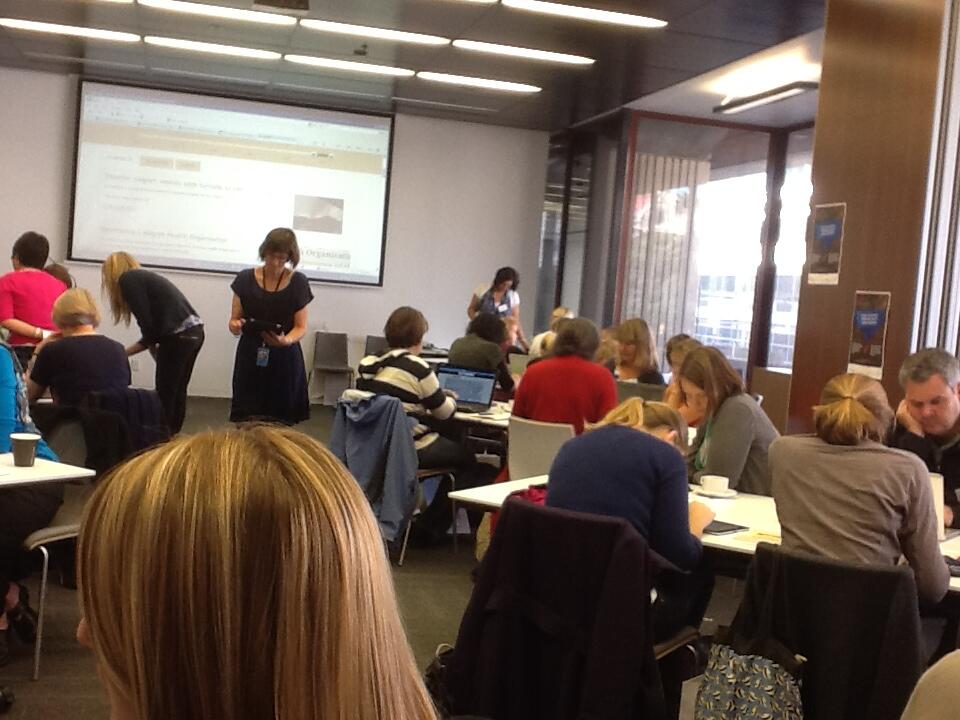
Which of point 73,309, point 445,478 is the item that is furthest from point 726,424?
point 73,309

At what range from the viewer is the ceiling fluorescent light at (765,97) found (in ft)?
25.0

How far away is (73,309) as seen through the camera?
4.33 metres

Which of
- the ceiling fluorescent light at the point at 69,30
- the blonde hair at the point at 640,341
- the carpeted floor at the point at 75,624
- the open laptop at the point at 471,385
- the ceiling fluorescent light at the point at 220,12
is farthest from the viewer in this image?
the ceiling fluorescent light at the point at 69,30

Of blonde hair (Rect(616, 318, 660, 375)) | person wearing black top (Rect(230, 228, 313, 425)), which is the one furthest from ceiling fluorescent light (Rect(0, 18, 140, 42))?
blonde hair (Rect(616, 318, 660, 375))

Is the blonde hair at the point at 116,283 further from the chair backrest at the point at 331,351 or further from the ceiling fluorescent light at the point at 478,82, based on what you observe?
the chair backrest at the point at 331,351

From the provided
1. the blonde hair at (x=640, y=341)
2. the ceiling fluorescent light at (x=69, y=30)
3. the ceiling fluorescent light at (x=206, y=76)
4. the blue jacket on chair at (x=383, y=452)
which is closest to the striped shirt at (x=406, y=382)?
the blue jacket on chair at (x=383, y=452)

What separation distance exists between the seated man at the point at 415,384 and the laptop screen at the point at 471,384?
0.40 metres

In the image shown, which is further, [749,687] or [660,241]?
[660,241]

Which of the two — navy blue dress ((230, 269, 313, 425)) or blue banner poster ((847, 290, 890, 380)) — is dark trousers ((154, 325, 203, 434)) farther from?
blue banner poster ((847, 290, 890, 380))

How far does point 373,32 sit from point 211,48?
1.65 metres

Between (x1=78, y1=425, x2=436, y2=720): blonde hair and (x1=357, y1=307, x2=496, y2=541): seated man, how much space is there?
461 cm

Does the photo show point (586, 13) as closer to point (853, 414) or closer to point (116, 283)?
point (116, 283)

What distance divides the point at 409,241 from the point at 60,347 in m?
6.68

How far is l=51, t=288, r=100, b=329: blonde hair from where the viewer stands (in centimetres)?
433
